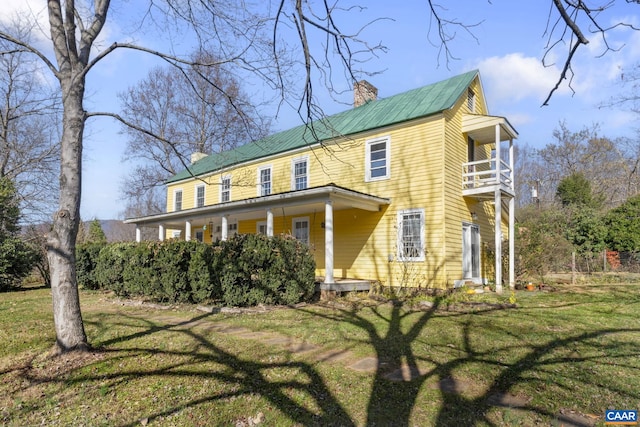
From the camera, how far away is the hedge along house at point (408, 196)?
11602 millimetres

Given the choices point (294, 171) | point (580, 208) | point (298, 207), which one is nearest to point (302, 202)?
point (298, 207)

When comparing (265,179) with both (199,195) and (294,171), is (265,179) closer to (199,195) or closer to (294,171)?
(294,171)

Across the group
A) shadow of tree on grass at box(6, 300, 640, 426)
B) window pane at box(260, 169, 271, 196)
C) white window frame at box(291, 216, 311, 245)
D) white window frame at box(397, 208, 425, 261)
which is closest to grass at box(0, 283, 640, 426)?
shadow of tree on grass at box(6, 300, 640, 426)

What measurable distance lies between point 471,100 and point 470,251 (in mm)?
5843

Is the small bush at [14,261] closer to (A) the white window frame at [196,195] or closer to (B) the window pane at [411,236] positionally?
(A) the white window frame at [196,195]

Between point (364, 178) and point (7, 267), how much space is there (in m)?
14.7

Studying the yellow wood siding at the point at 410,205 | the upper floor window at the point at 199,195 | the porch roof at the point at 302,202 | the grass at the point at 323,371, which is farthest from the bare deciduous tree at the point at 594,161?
the grass at the point at 323,371

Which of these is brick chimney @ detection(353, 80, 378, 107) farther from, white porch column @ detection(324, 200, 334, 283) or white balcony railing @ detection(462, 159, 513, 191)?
white balcony railing @ detection(462, 159, 513, 191)

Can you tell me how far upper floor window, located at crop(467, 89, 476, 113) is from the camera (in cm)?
1390

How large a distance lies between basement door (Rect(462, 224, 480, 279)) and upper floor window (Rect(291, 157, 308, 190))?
651cm

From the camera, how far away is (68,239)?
517 cm

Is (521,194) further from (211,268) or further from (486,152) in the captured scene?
(211,268)

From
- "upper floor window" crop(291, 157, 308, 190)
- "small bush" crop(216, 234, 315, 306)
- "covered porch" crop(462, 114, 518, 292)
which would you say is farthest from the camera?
"upper floor window" crop(291, 157, 308, 190)

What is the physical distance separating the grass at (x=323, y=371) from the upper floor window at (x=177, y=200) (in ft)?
49.1
